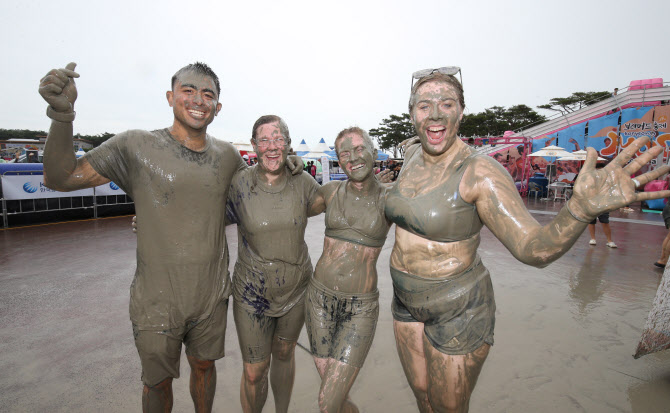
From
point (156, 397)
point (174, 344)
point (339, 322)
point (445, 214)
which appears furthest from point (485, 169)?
point (156, 397)

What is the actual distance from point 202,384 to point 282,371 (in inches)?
20.9

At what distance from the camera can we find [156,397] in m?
2.24

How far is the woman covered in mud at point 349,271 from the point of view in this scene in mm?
2154

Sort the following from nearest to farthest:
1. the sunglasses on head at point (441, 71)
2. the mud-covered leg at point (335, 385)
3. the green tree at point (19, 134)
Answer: the mud-covered leg at point (335, 385) → the sunglasses on head at point (441, 71) → the green tree at point (19, 134)

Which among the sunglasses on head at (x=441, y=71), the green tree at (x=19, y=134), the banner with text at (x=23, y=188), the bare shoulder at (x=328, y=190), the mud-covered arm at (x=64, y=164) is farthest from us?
the green tree at (x=19, y=134)

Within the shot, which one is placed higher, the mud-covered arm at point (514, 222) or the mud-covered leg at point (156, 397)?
the mud-covered arm at point (514, 222)

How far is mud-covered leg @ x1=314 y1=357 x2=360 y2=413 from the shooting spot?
1985mm

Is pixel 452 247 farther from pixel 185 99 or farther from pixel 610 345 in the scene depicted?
pixel 610 345

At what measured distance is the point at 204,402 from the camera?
7.98 ft

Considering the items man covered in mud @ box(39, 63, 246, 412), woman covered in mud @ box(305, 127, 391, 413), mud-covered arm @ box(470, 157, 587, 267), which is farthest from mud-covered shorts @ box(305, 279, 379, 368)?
mud-covered arm @ box(470, 157, 587, 267)

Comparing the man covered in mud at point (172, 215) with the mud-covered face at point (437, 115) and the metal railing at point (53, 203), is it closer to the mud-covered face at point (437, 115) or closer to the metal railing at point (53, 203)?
A: the mud-covered face at point (437, 115)

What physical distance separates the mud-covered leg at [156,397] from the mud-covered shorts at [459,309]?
166 centimetres

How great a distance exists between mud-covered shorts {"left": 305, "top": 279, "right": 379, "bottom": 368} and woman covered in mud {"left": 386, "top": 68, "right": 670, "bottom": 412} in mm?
275

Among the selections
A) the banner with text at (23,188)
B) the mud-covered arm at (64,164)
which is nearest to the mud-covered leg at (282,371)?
the mud-covered arm at (64,164)
